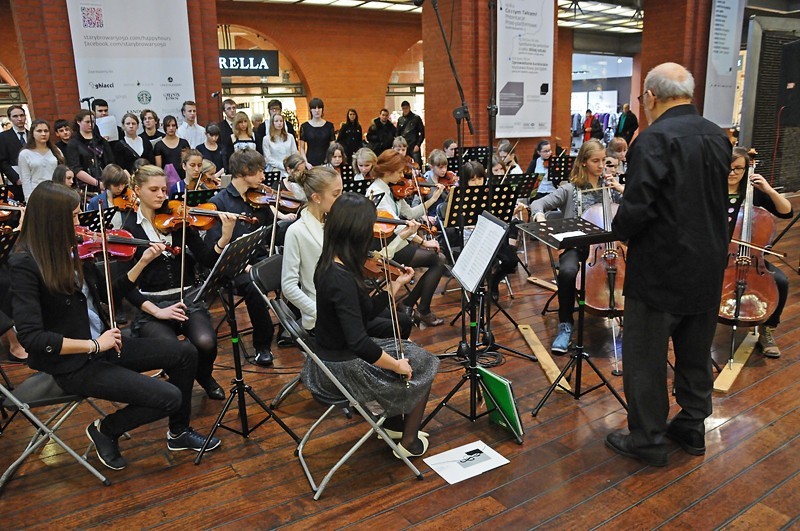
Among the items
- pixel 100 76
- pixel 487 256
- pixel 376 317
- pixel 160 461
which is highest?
pixel 100 76

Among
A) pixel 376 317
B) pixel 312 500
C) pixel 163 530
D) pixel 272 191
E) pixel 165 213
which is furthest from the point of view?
pixel 272 191

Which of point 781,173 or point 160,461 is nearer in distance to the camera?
point 160,461

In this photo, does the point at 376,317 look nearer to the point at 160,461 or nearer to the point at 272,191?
the point at 160,461

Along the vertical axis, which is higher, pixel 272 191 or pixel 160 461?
pixel 272 191

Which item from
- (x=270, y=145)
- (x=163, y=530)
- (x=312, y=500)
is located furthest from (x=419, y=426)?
(x=270, y=145)

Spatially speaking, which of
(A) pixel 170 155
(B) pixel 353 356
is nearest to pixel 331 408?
(B) pixel 353 356

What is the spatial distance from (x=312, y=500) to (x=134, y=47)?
6068 millimetres

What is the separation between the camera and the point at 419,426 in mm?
2848

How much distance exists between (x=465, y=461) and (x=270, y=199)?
9.11 ft

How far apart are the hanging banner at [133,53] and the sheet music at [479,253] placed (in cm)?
547

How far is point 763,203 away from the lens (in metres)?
3.83

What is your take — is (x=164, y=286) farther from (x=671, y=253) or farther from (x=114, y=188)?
(x=671, y=253)

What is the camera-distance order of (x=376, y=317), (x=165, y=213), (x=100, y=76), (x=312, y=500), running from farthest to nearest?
(x=100, y=76)
(x=165, y=213)
(x=376, y=317)
(x=312, y=500)

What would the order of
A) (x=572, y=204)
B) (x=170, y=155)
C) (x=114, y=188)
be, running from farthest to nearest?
(x=170, y=155), (x=114, y=188), (x=572, y=204)
